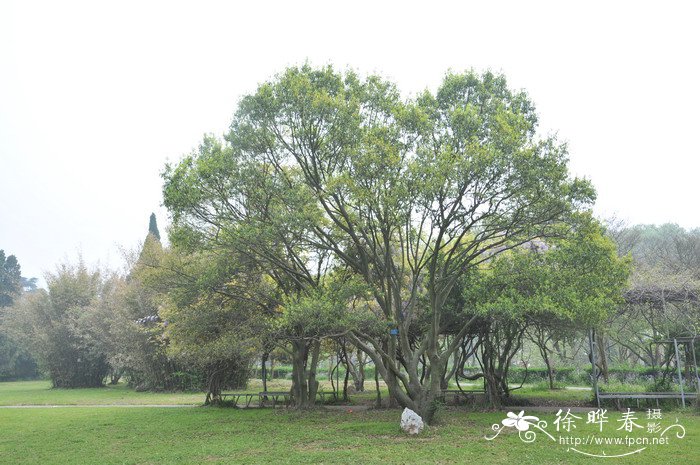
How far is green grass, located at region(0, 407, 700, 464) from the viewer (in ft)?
29.5

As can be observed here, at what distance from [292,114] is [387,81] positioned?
257 cm

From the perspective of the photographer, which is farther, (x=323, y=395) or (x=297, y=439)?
(x=323, y=395)

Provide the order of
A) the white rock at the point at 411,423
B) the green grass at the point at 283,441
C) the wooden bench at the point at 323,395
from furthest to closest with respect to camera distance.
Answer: the wooden bench at the point at 323,395, the white rock at the point at 411,423, the green grass at the point at 283,441

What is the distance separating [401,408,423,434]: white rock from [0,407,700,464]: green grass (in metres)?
0.17

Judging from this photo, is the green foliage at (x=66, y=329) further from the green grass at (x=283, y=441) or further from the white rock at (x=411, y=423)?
the white rock at (x=411, y=423)

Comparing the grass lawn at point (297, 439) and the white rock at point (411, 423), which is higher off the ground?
the white rock at point (411, 423)

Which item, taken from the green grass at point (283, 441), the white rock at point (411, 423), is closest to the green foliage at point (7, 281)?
the green grass at point (283, 441)

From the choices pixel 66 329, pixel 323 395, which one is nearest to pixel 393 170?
pixel 323 395

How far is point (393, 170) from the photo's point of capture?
11.9 m

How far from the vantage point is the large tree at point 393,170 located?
11.3 m

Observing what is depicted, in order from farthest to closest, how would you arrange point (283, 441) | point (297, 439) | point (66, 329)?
point (66, 329) < point (297, 439) < point (283, 441)

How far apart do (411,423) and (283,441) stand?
2.77 meters

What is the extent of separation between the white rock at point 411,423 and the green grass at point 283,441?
17cm

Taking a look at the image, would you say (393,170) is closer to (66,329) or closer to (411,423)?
(411,423)
